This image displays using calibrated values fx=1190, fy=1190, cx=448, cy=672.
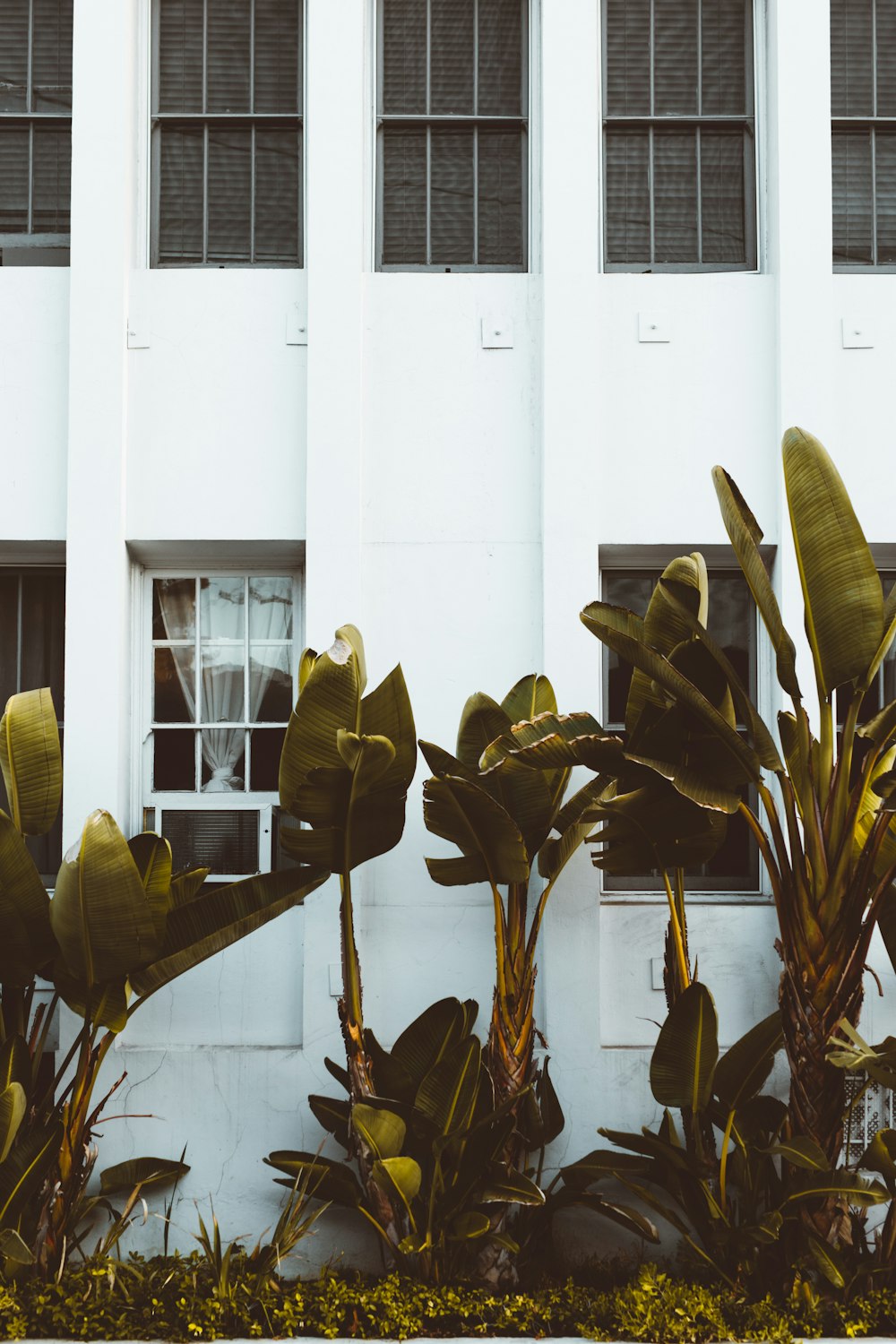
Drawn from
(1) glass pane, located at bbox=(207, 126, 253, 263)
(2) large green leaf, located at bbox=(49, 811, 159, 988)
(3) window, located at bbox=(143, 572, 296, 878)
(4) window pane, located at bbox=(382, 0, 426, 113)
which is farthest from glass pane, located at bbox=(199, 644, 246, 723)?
(4) window pane, located at bbox=(382, 0, 426, 113)

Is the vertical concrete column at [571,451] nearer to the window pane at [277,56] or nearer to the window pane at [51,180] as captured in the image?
the window pane at [277,56]

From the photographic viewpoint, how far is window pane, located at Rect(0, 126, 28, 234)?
22.2 ft

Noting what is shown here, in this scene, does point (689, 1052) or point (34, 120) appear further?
point (34, 120)

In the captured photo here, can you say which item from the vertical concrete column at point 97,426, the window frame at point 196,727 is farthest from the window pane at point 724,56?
the window frame at point 196,727

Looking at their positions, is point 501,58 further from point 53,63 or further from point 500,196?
point 53,63

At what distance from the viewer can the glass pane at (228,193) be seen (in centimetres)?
672

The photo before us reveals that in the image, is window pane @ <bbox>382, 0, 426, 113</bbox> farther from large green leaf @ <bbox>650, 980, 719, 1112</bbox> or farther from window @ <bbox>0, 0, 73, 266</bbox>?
large green leaf @ <bbox>650, 980, 719, 1112</bbox>

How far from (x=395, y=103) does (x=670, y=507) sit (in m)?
2.81

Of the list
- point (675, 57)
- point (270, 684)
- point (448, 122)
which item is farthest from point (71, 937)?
point (675, 57)

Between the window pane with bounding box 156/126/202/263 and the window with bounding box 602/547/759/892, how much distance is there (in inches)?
117

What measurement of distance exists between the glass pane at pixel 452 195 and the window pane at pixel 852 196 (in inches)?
83.1

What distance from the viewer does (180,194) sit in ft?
22.2

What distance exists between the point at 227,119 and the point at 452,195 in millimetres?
1346

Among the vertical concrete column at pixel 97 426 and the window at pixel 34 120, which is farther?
the window at pixel 34 120
